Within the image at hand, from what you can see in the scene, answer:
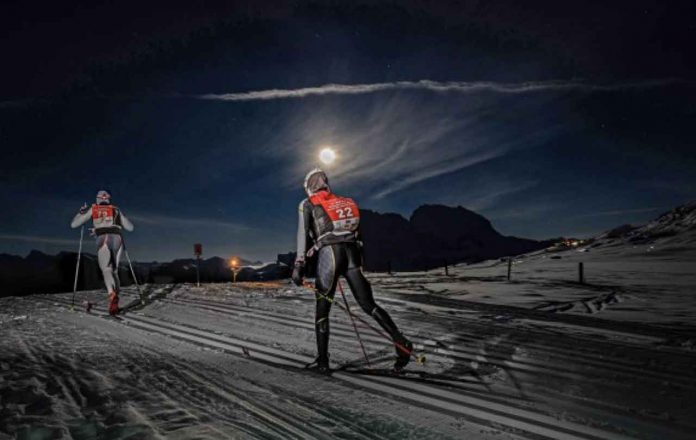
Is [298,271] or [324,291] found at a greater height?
[298,271]

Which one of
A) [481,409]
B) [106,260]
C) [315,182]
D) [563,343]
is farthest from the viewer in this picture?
[106,260]

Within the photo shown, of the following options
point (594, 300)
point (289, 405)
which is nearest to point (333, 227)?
point (289, 405)

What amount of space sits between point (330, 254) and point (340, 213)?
0.45m

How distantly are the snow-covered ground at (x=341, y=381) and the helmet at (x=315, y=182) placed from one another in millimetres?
1977

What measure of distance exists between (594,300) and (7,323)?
1520 cm

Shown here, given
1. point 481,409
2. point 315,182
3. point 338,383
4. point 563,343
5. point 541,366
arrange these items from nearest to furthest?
1. point 481,409
2. point 338,383
3. point 315,182
4. point 541,366
5. point 563,343

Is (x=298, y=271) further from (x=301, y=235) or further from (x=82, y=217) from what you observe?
(x=82, y=217)

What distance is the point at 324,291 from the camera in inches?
176

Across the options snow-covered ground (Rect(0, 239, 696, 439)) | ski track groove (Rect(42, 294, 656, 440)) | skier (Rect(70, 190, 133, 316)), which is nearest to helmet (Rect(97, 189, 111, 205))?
skier (Rect(70, 190, 133, 316))

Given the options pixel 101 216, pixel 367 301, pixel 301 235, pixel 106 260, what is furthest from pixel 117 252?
pixel 367 301

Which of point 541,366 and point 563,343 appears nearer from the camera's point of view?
point 541,366

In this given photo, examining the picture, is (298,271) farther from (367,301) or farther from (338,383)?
(338,383)

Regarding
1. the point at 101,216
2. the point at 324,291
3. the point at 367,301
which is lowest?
the point at 367,301

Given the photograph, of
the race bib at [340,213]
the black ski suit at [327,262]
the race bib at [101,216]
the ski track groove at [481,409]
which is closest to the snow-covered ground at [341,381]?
the ski track groove at [481,409]
